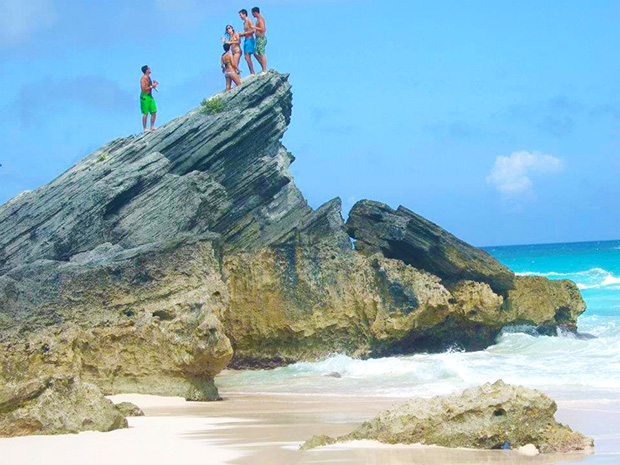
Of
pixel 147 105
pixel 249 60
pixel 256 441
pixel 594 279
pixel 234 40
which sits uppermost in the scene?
pixel 234 40

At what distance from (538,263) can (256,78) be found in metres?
68.4

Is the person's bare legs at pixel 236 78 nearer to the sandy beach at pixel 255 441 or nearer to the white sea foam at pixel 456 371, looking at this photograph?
the white sea foam at pixel 456 371

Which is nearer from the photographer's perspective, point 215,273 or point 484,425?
point 484,425

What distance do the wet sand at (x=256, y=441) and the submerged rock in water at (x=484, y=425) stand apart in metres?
0.18

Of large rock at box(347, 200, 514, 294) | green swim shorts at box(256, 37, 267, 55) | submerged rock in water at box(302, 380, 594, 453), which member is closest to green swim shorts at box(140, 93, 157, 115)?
green swim shorts at box(256, 37, 267, 55)

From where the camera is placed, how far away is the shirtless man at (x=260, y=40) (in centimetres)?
2231

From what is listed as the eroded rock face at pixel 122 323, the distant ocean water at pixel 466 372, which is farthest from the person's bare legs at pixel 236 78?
the distant ocean water at pixel 466 372

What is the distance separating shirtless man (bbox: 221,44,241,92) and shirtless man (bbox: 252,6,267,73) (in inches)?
22.5

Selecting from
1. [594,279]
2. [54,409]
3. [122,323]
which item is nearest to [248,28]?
[122,323]

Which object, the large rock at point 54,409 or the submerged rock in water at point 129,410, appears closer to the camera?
the large rock at point 54,409

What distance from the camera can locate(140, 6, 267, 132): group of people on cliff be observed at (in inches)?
867

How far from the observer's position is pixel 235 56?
22.1 metres

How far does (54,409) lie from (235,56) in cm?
1214

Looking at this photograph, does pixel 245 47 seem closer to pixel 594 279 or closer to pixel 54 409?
pixel 54 409
